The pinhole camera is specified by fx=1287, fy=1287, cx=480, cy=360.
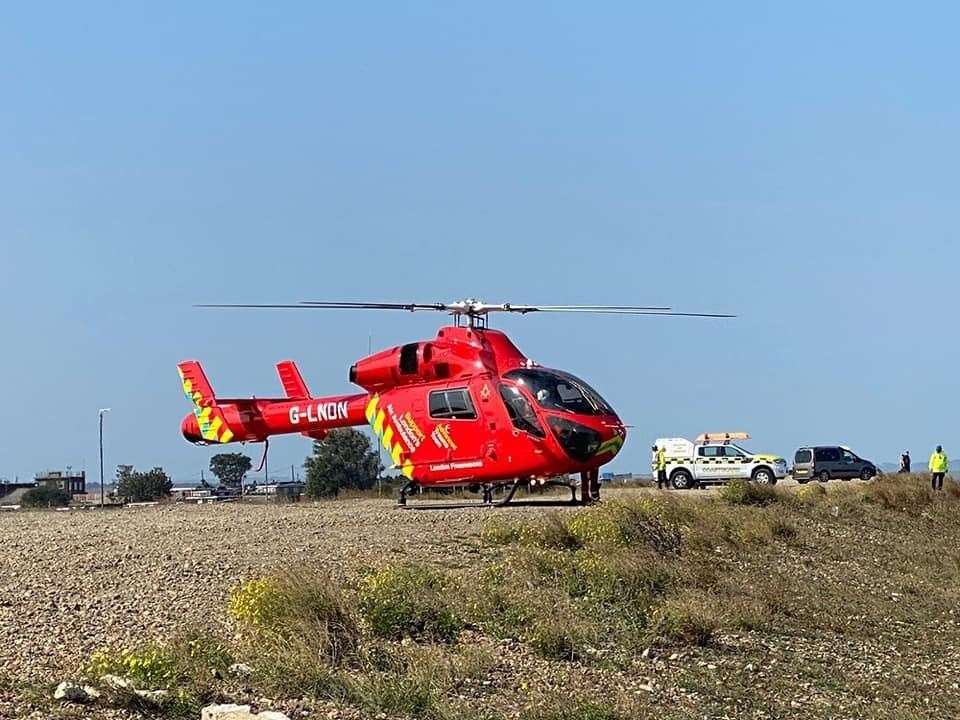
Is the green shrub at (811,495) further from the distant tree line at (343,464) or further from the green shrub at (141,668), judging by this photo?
the distant tree line at (343,464)

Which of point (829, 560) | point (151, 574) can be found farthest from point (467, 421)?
point (151, 574)

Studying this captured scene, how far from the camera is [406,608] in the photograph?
12195 mm

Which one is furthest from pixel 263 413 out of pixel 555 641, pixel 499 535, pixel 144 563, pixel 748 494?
pixel 555 641

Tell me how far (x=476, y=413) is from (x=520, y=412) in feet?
3.77

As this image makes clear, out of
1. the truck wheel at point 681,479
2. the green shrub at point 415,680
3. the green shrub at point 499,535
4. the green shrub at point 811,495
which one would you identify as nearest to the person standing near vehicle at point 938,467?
the green shrub at point 811,495

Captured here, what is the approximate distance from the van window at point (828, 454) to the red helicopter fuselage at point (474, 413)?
28.0 m

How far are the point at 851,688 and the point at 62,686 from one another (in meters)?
7.15

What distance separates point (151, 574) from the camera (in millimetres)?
13117

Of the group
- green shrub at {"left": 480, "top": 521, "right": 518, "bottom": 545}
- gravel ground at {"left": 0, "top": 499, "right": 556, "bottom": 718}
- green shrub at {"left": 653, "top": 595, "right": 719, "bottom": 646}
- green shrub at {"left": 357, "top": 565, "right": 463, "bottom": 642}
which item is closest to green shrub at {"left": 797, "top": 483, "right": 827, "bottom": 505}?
gravel ground at {"left": 0, "top": 499, "right": 556, "bottom": 718}

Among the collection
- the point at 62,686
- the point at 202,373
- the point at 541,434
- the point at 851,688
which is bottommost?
the point at 851,688

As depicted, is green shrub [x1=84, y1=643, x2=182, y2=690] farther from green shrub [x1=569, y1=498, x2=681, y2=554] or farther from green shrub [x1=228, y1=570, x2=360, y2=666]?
green shrub [x1=569, y1=498, x2=681, y2=554]

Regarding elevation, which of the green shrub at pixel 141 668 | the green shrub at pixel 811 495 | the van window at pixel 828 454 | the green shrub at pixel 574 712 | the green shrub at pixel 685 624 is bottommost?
the green shrub at pixel 574 712

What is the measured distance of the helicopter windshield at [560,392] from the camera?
2386 cm

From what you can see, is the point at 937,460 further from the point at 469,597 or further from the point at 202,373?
the point at 469,597
